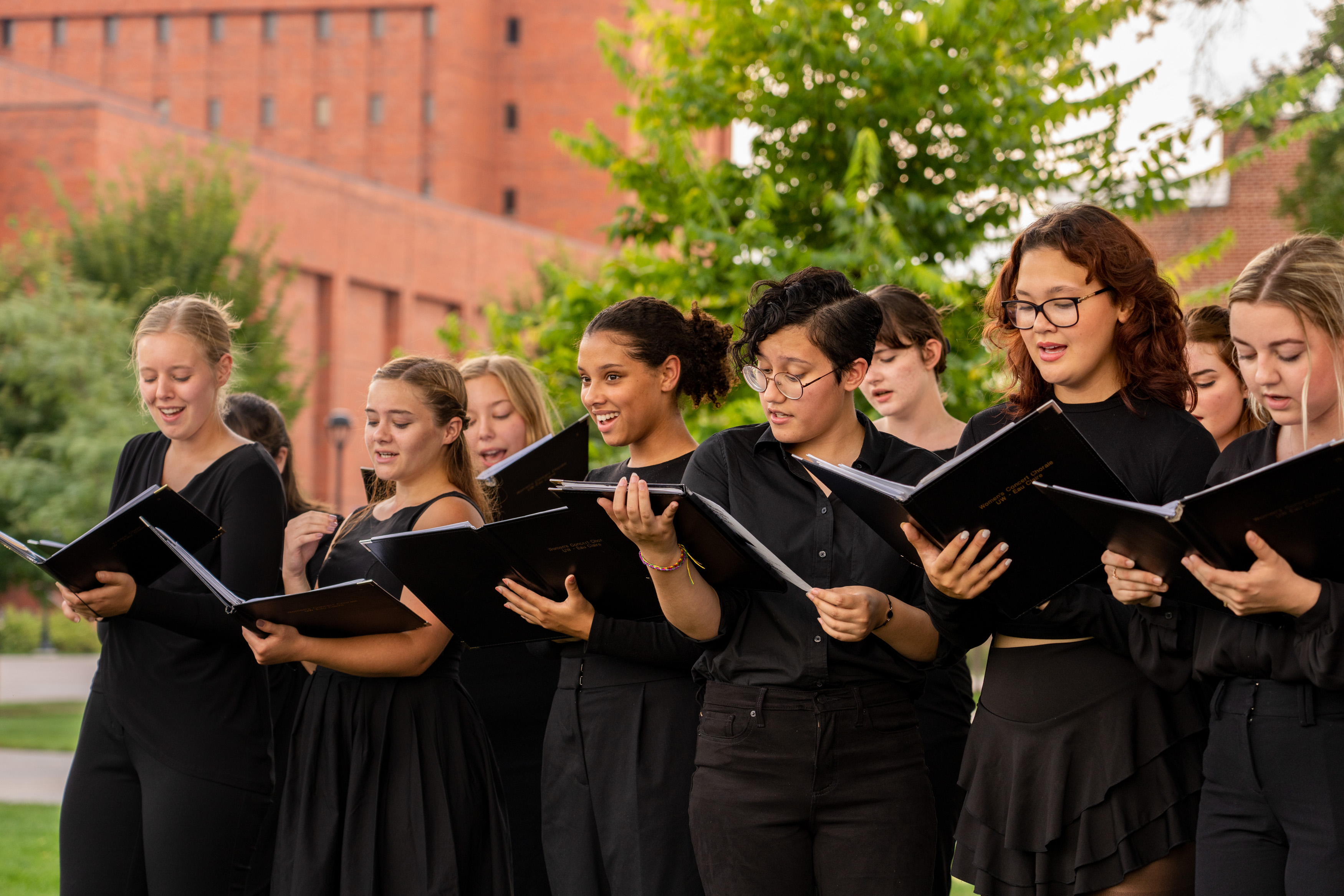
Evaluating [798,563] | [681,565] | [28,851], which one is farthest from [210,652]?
[28,851]

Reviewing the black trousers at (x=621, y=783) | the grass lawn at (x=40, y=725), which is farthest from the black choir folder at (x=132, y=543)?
the grass lawn at (x=40, y=725)

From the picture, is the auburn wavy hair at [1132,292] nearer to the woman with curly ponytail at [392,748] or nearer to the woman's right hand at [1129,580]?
the woman's right hand at [1129,580]

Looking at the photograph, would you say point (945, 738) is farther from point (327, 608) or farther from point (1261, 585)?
point (327, 608)

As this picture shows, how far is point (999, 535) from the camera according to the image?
2.71m

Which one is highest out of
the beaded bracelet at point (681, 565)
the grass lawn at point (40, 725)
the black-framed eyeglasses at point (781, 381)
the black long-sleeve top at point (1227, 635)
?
the black-framed eyeglasses at point (781, 381)

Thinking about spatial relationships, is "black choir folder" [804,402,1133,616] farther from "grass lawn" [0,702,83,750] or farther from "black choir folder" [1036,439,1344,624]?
"grass lawn" [0,702,83,750]

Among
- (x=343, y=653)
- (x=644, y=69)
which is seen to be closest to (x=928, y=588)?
(x=343, y=653)

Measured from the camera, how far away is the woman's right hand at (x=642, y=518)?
2877 millimetres

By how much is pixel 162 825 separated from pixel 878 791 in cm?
199

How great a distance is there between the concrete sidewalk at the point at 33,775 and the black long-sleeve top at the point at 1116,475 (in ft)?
27.0

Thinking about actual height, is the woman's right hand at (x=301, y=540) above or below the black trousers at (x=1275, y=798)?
above

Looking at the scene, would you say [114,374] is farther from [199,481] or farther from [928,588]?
[928,588]

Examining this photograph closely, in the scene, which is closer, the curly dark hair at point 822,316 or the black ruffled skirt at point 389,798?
the curly dark hair at point 822,316

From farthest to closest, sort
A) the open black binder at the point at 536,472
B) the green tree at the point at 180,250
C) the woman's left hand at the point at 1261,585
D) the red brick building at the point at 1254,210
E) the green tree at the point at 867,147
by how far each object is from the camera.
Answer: the red brick building at the point at 1254,210 → the green tree at the point at 180,250 → the green tree at the point at 867,147 → the open black binder at the point at 536,472 → the woman's left hand at the point at 1261,585
